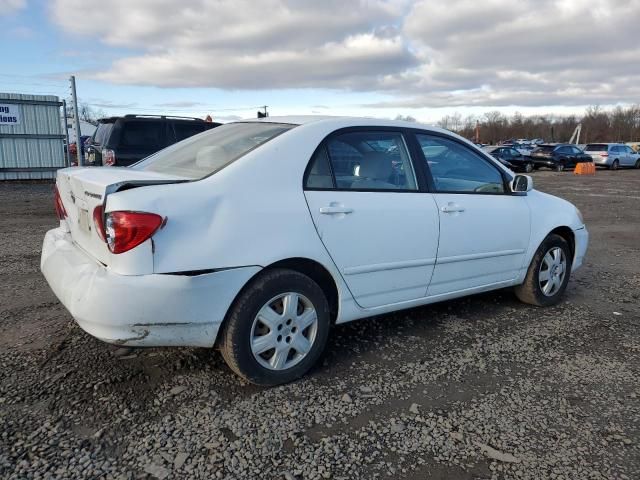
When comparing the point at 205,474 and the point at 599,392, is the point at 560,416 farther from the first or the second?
the point at 205,474

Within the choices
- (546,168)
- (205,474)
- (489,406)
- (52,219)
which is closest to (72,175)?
(205,474)

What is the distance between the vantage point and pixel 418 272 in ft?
12.0

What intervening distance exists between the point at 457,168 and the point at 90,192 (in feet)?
8.71

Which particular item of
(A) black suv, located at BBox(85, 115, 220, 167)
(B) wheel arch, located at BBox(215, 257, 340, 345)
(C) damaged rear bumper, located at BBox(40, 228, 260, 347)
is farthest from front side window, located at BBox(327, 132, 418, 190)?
(A) black suv, located at BBox(85, 115, 220, 167)

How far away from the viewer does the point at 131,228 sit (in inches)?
101

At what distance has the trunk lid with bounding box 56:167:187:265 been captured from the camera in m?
2.71

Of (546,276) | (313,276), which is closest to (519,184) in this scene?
(546,276)

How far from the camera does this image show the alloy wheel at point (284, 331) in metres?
2.97

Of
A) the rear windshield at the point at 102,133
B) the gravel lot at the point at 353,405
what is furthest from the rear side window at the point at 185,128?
the gravel lot at the point at 353,405

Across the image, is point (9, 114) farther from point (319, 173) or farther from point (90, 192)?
point (319, 173)

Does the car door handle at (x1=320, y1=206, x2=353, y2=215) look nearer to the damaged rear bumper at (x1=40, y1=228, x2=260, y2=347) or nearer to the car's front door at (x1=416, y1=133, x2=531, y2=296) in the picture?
the damaged rear bumper at (x1=40, y1=228, x2=260, y2=347)

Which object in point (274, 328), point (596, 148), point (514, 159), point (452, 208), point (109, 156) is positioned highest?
point (596, 148)

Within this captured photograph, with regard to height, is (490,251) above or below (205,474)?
above

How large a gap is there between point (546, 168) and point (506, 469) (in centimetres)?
3203
